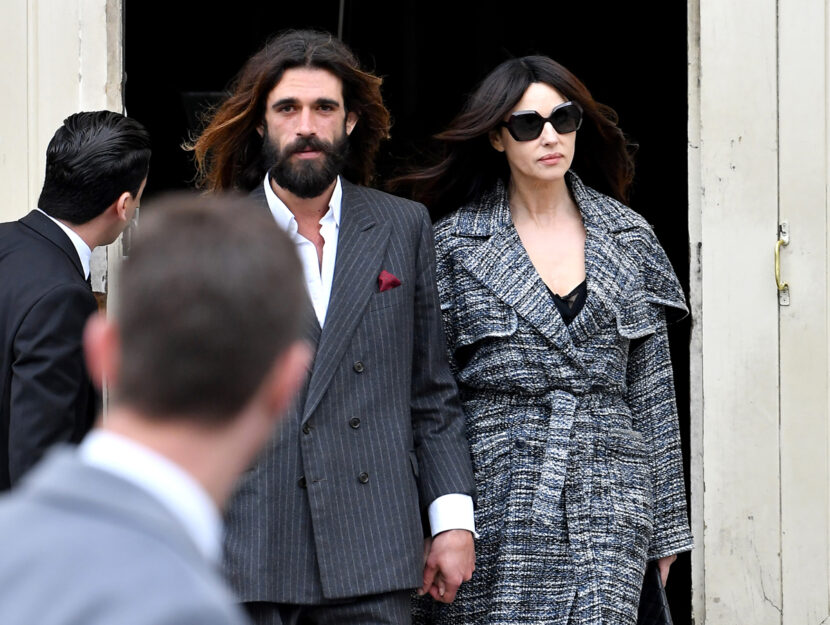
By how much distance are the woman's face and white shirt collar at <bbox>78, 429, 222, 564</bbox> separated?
235 centimetres

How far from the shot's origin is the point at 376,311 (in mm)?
3113

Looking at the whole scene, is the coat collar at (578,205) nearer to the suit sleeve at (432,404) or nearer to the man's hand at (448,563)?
the suit sleeve at (432,404)

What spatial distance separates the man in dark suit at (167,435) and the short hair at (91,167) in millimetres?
1861

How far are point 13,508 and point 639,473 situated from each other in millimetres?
2449

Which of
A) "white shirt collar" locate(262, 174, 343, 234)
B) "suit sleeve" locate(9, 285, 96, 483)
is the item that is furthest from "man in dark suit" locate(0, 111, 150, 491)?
"white shirt collar" locate(262, 174, 343, 234)

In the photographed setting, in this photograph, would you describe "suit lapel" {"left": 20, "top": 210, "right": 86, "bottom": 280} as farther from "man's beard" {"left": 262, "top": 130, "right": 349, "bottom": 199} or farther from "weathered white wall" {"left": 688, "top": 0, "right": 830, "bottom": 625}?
"weathered white wall" {"left": 688, "top": 0, "right": 830, "bottom": 625}

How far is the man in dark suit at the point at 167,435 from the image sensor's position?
44.1 inches

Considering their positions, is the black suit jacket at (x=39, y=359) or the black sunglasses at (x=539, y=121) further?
the black sunglasses at (x=539, y=121)

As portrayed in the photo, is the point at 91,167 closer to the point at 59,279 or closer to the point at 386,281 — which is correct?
the point at 59,279

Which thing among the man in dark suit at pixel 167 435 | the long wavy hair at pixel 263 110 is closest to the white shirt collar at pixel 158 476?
the man in dark suit at pixel 167 435

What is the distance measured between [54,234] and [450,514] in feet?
3.55

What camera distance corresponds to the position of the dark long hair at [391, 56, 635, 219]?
3.55m

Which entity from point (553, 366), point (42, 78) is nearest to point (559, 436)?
point (553, 366)

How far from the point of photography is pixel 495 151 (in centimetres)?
369
